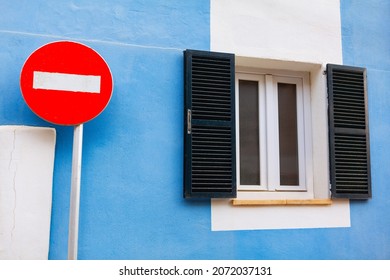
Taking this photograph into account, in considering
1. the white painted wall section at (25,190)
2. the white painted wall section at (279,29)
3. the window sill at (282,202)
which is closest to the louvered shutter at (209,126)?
the window sill at (282,202)

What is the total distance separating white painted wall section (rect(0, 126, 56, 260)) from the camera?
3316 mm

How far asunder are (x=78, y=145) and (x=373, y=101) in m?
3.01

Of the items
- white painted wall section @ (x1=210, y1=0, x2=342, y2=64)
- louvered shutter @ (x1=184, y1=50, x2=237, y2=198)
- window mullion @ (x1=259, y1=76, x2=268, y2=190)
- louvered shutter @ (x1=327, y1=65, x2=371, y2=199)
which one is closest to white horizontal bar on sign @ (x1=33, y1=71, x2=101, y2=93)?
louvered shutter @ (x1=184, y1=50, x2=237, y2=198)

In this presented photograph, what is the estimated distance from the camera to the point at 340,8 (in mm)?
4551

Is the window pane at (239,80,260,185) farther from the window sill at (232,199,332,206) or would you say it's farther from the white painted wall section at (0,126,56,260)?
the white painted wall section at (0,126,56,260)

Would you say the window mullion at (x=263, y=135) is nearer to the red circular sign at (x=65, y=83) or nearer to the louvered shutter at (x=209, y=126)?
the louvered shutter at (x=209, y=126)

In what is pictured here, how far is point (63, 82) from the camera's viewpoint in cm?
321

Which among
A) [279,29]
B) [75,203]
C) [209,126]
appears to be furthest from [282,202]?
[75,203]

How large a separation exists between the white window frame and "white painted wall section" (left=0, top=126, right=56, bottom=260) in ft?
5.81

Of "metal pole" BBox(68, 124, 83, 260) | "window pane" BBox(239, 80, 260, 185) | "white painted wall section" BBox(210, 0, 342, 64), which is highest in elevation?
"white painted wall section" BBox(210, 0, 342, 64)

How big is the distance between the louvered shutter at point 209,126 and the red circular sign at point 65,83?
88cm

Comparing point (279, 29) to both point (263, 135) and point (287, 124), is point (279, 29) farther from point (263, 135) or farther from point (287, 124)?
point (263, 135)

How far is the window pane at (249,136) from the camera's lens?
4273mm

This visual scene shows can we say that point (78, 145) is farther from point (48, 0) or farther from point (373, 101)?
point (373, 101)
